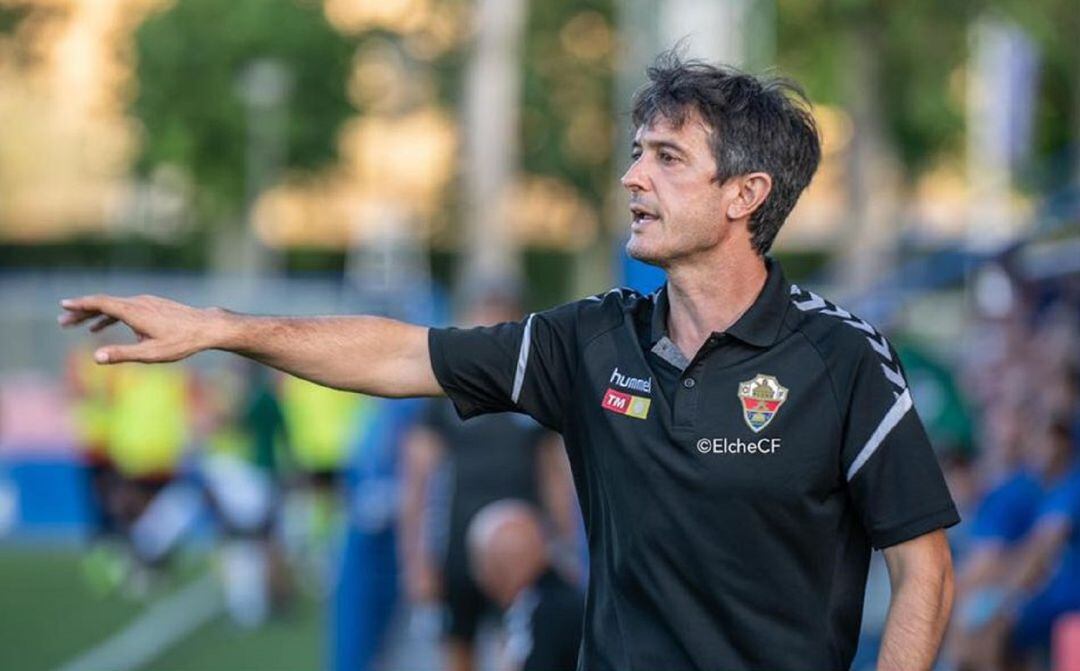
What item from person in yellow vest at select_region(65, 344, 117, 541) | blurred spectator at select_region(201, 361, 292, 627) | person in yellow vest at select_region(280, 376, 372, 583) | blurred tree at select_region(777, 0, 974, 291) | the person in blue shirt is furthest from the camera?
blurred tree at select_region(777, 0, 974, 291)

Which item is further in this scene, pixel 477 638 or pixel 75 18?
pixel 75 18

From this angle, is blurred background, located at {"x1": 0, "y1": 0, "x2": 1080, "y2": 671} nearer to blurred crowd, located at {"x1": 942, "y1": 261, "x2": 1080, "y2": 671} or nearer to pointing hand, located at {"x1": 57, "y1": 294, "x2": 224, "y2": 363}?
blurred crowd, located at {"x1": 942, "y1": 261, "x2": 1080, "y2": 671}

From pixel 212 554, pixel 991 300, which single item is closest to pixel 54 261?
pixel 212 554

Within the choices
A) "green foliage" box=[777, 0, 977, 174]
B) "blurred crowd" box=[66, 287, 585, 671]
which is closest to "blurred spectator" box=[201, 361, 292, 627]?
"blurred crowd" box=[66, 287, 585, 671]

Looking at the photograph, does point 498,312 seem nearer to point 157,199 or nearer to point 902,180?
point 902,180

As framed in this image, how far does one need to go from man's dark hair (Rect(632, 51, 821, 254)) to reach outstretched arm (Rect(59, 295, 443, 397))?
0.70 m

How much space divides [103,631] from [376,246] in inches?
1459

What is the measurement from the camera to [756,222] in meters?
4.49

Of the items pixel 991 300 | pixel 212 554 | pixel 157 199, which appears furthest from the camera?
pixel 157 199

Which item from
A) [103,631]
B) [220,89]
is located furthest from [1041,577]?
[220,89]

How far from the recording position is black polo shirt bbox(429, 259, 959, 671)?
13.8 feet

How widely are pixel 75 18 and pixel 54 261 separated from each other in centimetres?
632

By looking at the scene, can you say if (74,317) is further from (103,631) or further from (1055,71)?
(1055,71)

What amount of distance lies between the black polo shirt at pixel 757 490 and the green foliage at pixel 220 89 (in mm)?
51529
